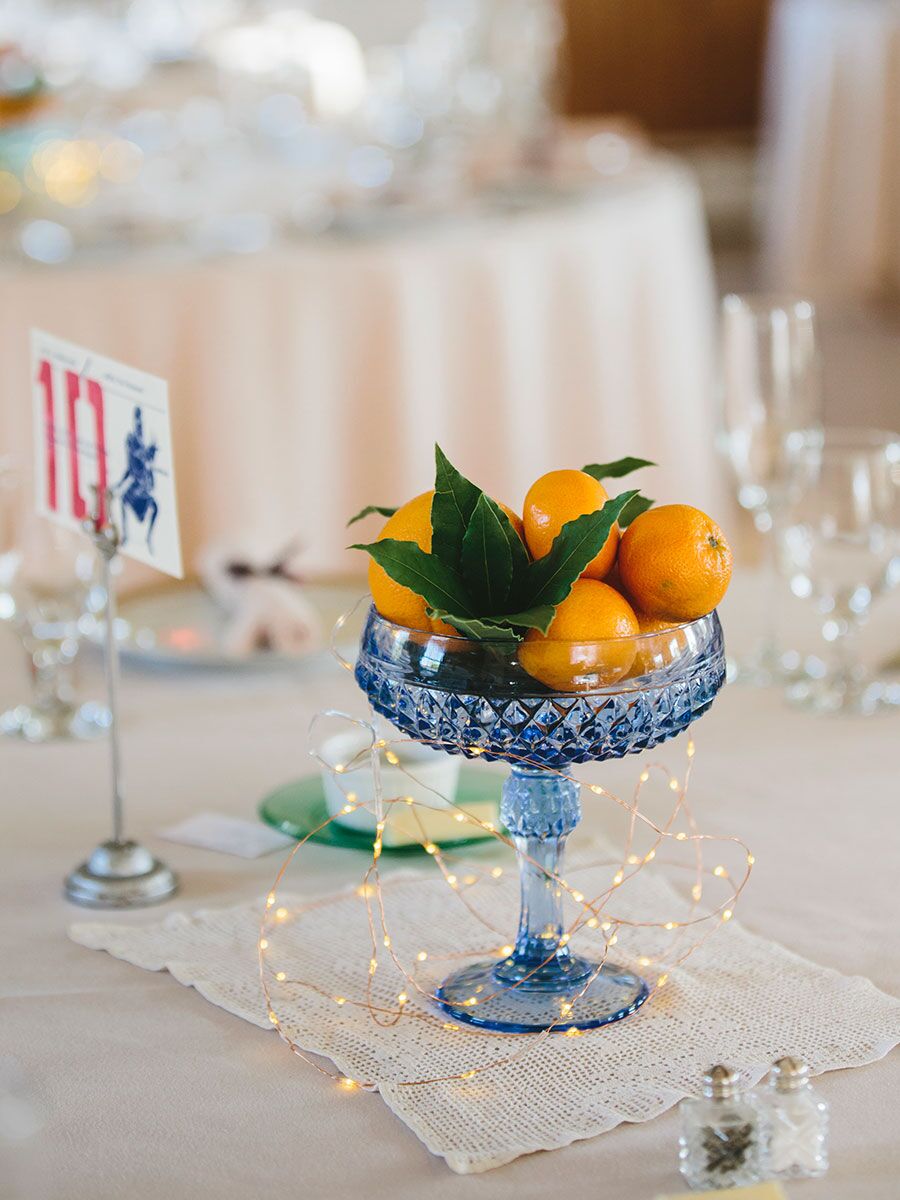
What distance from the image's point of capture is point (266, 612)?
1.36 metres

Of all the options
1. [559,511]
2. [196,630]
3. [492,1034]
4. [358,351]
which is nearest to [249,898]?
[492,1034]

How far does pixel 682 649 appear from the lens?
787 millimetres

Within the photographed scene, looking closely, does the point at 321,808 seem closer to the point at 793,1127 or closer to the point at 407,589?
the point at 407,589

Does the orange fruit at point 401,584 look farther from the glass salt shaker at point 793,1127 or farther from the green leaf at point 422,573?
the glass salt shaker at point 793,1127

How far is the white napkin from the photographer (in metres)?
1.36

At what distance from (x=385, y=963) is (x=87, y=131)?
7.79 ft

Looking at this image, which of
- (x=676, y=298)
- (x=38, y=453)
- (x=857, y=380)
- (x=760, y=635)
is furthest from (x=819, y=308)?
(x=38, y=453)

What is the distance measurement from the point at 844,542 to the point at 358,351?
4.21 feet

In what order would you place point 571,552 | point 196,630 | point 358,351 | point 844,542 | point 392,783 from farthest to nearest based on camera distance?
point 358,351 → point 196,630 → point 844,542 → point 392,783 → point 571,552

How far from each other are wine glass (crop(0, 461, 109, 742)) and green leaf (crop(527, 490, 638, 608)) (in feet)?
1.80

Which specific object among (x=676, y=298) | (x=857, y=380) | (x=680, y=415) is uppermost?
(x=676, y=298)

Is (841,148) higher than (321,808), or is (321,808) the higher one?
(841,148)

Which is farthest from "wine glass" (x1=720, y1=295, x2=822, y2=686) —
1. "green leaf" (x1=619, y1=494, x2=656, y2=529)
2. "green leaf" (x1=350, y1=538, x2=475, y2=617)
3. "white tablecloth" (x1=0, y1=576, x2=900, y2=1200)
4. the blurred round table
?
the blurred round table

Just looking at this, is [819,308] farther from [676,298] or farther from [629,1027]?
[629,1027]
